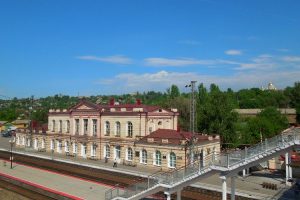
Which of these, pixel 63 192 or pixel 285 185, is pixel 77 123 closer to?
pixel 63 192

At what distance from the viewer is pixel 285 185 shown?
3203cm

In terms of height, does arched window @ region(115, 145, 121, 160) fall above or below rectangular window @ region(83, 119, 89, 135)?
below

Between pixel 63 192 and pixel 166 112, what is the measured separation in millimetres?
20289

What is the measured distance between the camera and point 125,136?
151 feet

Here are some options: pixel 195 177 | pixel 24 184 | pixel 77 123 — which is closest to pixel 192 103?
pixel 195 177

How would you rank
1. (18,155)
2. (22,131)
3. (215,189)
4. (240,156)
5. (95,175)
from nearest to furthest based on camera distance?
(240,156) < (215,189) < (95,175) < (18,155) < (22,131)

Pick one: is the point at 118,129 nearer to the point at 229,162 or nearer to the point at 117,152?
the point at 117,152

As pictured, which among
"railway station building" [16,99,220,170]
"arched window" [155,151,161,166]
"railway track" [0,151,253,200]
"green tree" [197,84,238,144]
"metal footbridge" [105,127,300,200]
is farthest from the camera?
"green tree" [197,84,238,144]

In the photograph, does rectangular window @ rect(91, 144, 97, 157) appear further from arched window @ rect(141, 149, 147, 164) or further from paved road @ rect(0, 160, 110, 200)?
arched window @ rect(141, 149, 147, 164)

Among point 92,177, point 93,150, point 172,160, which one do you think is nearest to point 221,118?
point 172,160

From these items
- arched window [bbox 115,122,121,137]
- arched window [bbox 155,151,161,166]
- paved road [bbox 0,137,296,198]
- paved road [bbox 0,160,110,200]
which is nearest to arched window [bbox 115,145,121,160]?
arched window [bbox 115,122,121,137]

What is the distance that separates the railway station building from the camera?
132 feet

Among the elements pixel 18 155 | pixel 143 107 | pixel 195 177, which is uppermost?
pixel 143 107

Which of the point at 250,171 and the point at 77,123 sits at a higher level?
the point at 77,123
